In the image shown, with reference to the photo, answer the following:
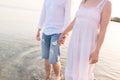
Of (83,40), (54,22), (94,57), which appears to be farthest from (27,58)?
(94,57)

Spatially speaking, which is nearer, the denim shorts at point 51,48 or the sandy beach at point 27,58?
the denim shorts at point 51,48

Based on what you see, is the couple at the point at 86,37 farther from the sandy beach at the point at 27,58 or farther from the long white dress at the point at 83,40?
the sandy beach at the point at 27,58

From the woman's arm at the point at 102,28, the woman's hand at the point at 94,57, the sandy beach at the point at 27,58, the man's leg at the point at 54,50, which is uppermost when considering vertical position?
the woman's arm at the point at 102,28

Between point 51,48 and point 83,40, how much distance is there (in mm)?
1489

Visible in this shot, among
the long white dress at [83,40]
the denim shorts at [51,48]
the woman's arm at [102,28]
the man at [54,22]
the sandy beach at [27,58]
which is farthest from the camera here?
the sandy beach at [27,58]

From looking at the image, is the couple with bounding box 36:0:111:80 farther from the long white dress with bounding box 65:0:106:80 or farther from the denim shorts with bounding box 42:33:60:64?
the denim shorts with bounding box 42:33:60:64

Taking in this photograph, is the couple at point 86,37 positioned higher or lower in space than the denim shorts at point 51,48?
higher

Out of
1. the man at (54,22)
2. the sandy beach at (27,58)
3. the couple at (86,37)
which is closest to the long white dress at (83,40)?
the couple at (86,37)

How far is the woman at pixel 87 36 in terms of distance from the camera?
13.4 feet

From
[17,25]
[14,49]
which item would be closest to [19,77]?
[14,49]

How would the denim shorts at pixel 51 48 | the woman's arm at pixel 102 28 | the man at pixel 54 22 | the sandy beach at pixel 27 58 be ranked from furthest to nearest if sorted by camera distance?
the sandy beach at pixel 27 58, the denim shorts at pixel 51 48, the man at pixel 54 22, the woman's arm at pixel 102 28

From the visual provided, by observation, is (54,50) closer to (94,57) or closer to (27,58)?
(94,57)

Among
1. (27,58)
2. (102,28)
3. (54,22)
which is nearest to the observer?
(102,28)

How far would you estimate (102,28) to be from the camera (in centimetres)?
410
